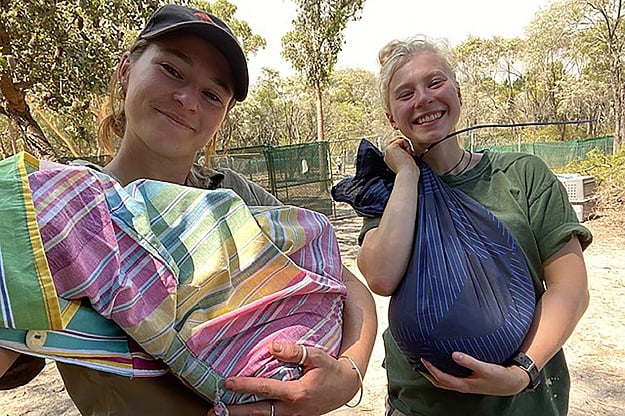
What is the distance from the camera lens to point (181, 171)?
1248 millimetres

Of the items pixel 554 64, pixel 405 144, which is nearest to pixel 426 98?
pixel 405 144

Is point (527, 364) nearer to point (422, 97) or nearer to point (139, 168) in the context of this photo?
point (422, 97)

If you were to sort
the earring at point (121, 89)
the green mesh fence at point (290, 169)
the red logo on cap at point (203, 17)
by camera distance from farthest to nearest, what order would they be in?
the green mesh fence at point (290, 169)
the earring at point (121, 89)
the red logo on cap at point (203, 17)

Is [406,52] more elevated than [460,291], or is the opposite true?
[406,52]

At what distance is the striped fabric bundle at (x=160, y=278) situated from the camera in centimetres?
66

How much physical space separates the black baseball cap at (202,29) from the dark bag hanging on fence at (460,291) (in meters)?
0.64

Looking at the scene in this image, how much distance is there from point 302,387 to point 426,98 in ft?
3.05

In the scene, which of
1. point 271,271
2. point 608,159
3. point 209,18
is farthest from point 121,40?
point 608,159

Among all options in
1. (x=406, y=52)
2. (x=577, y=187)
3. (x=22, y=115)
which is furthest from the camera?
(x=577, y=187)

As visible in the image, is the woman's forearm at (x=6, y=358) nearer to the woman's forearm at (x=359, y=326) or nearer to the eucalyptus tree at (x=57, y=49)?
the woman's forearm at (x=359, y=326)

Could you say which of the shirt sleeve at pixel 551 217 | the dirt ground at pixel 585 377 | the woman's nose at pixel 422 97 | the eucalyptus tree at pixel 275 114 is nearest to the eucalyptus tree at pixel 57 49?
the dirt ground at pixel 585 377

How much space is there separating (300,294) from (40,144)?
7509mm

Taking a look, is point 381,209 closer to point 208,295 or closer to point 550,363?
point 550,363

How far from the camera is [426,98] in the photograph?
4.76ft
